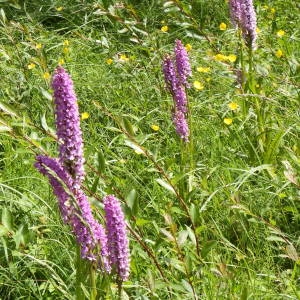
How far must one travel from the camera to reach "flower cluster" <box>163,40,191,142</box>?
2506 millimetres

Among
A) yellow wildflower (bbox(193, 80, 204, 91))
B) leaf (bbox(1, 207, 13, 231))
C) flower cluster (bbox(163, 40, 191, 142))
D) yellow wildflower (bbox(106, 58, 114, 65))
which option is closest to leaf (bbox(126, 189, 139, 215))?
leaf (bbox(1, 207, 13, 231))

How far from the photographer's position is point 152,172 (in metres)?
2.73

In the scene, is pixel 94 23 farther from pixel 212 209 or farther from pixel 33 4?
pixel 212 209

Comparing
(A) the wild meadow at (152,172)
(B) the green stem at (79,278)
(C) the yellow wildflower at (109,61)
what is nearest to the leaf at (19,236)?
(A) the wild meadow at (152,172)

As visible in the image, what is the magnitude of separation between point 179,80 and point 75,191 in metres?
1.06

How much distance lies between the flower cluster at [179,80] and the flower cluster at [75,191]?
3.31ft

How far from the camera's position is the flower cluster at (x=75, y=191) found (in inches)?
59.7

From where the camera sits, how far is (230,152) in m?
2.73

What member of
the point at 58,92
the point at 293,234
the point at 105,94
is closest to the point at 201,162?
the point at 293,234

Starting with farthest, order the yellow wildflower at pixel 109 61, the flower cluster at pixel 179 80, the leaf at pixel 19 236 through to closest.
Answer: the yellow wildflower at pixel 109 61
the flower cluster at pixel 179 80
the leaf at pixel 19 236

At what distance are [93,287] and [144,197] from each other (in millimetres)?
890

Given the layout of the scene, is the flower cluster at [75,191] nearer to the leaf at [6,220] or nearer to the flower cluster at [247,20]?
the leaf at [6,220]

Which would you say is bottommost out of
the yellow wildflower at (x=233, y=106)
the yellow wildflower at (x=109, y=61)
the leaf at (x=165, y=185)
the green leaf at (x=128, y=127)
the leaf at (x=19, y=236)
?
the yellow wildflower at (x=109, y=61)

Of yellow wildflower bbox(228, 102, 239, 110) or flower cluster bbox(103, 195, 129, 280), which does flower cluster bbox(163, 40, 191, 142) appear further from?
flower cluster bbox(103, 195, 129, 280)
